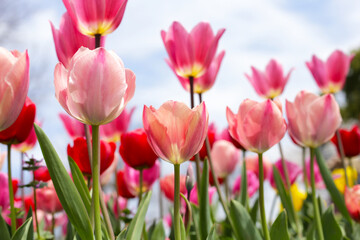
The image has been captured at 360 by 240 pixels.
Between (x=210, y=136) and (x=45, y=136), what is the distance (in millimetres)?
806

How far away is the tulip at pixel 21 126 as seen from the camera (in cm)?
89

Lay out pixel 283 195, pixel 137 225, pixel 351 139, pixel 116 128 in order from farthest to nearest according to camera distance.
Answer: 1. pixel 351 139
2. pixel 116 128
3. pixel 283 195
4. pixel 137 225

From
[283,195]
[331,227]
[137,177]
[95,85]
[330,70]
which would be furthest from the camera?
[330,70]

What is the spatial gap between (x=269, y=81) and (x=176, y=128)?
1006 millimetres

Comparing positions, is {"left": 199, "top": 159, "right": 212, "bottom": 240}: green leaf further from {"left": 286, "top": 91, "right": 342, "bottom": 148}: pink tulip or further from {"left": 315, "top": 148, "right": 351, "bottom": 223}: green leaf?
{"left": 315, "top": 148, "right": 351, "bottom": 223}: green leaf

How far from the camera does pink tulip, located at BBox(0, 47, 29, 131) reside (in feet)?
Result: 2.14

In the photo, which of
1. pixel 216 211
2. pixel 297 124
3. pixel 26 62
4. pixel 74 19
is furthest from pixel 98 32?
pixel 216 211

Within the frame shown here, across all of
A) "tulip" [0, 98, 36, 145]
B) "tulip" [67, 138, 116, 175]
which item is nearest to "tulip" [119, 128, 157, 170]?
"tulip" [67, 138, 116, 175]

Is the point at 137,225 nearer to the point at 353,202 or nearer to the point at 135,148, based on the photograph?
the point at 135,148

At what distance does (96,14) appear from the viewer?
31.1 inches

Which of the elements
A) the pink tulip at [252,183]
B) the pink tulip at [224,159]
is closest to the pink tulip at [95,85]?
the pink tulip at [224,159]

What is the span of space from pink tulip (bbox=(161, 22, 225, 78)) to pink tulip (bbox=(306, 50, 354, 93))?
696mm

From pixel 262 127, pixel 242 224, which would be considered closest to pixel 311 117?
pixel 262 127

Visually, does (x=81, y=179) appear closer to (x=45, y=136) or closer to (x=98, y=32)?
(x=45, y=136)
